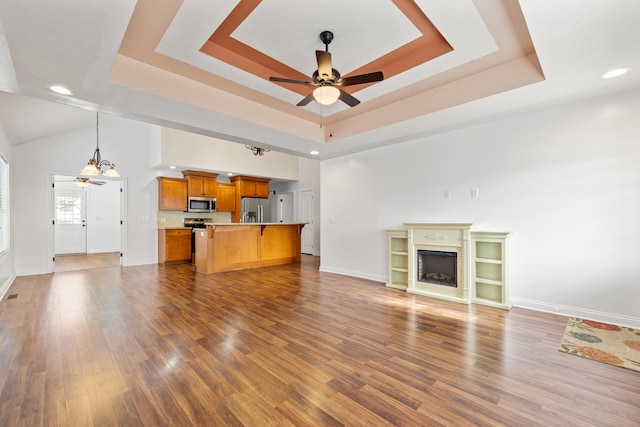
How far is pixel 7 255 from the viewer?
15.7 ft

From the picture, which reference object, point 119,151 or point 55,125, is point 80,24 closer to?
point 55,125

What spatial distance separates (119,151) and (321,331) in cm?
697

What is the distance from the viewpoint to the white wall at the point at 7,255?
4316 mm

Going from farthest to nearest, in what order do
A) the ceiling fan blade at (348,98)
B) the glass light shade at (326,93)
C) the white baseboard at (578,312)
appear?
the white baseboard at (578,312) → the ceiling fan blade at (348,98) → the glass light shade at (326,93)

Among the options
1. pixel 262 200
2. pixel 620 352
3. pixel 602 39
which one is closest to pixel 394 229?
pixel 620 352

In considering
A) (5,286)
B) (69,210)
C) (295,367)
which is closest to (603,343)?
(295,367)

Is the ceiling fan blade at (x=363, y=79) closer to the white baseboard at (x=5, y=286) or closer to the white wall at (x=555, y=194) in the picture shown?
the white wall at (x=555, y=194)

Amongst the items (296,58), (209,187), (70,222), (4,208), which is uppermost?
(296,58)

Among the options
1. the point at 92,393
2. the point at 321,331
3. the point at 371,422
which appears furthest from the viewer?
the point at 321,331

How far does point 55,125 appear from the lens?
5.10m

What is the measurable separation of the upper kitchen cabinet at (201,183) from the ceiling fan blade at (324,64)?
5981 millimetres

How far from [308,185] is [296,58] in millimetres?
6402

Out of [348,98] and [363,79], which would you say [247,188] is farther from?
[363,79]

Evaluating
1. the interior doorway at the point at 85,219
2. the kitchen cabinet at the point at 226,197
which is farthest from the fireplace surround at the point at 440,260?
the interior doorway at the point at 85,219
